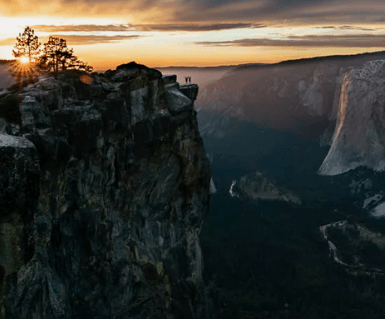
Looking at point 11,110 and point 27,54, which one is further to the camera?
point 27,54

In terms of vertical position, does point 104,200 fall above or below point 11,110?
below

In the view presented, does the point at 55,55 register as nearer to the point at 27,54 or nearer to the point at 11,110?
the point at 27,54

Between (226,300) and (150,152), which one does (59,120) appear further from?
(226,300)

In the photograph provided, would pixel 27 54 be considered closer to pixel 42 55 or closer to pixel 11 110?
Result: pixel 42 55

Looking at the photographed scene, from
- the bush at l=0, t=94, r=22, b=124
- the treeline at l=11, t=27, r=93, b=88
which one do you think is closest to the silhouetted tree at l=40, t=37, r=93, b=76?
the treeline at l=11, t=27, r=93, b=88

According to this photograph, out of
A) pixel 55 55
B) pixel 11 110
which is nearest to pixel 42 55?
pixel 55 55

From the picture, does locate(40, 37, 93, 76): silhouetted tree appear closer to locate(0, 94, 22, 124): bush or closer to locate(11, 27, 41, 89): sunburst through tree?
locate(11, 27, 41, 89): sunburst through tree

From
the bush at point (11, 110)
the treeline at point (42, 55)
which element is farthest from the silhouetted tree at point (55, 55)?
the bush at point (11, 110)
